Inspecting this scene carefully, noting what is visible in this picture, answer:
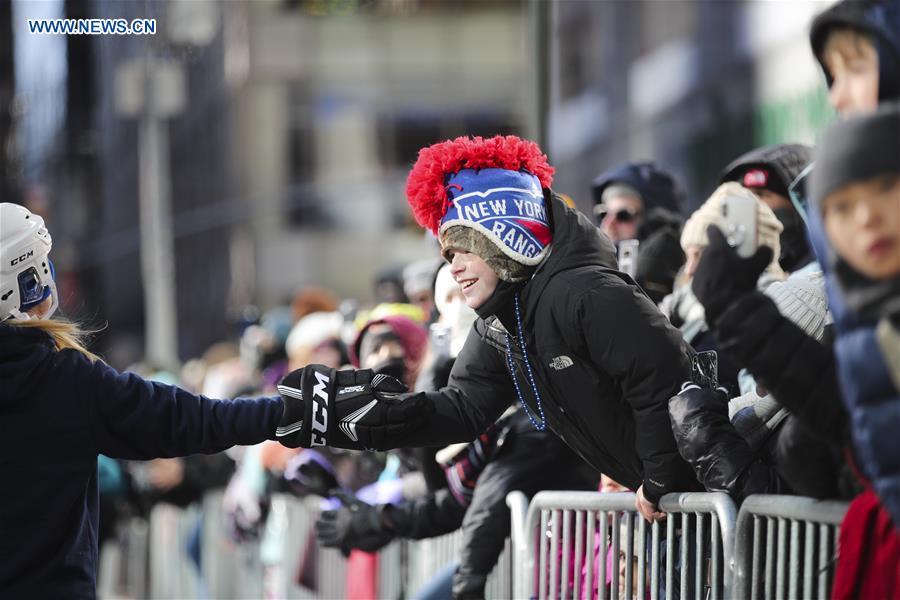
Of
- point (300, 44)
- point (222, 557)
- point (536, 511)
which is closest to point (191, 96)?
point (300, 44)

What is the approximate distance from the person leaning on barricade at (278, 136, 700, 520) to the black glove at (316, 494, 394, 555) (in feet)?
6.05

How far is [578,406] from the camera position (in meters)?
5.37

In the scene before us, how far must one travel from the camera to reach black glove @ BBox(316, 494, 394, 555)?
7.54 meters

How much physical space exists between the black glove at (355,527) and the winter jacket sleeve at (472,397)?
66.4 inches

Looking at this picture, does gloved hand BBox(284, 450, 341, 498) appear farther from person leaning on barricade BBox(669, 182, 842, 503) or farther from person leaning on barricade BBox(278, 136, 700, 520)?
person leaning on barricade BBox(669, 182, 842, 503)

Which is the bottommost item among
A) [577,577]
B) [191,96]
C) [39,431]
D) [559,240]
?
[191,96]

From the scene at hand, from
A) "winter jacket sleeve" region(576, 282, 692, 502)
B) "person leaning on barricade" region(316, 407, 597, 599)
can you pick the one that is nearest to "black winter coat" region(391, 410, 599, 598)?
"person leaning on barricade" region(316, 407, 597, 599)

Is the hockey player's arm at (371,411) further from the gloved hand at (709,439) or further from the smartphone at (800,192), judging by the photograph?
the smartphone at (800,192)

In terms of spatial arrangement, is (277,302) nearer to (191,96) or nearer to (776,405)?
(191,96)

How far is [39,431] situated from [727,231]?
229 cm

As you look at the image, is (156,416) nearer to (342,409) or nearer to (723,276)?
(342,409)

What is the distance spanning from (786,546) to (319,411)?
172 centimetres

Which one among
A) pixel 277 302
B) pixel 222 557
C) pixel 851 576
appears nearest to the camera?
pixel 851 576

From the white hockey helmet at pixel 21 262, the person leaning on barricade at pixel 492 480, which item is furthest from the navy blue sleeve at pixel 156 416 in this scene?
the person leaning on barricade at pixel 492 480
